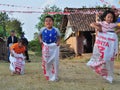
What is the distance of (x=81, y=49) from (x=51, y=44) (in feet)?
78.3

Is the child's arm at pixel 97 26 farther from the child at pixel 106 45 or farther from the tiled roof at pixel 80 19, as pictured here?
the tiled roof at pixel 80 19

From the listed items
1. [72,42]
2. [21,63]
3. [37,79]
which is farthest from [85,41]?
[37,79]

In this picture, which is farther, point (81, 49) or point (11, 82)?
point (81, 49)

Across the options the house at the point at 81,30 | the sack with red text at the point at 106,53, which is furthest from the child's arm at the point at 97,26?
the house at the point at 81,30

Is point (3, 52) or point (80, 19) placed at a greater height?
point (80, 19)

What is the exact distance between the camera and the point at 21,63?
1249cm

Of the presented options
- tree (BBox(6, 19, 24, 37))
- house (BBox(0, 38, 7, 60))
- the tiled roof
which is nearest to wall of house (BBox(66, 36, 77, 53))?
the tiled roof

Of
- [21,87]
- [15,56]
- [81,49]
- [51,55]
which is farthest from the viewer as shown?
[81,49]

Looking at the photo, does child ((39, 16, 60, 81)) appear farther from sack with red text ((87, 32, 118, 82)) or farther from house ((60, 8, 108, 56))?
house ((60, 8, 108, 56))

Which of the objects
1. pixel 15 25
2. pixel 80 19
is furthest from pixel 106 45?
pixel 15 25

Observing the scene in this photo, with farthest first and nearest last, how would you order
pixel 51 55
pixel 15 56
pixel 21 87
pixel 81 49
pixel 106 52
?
pixel 81 49, pixel 15 56, pixel 51 55, pixel 106 52, pixel 21 87

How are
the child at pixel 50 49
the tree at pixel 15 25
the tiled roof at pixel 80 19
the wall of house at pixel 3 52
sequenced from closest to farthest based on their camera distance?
1. the child at pixel 50 49
2. the wall of house at pixel 3 52
3. the tiled roof at pixel 80 19
4. the tree at pixel 15 25

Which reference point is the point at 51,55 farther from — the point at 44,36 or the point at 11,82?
the point at 11,82

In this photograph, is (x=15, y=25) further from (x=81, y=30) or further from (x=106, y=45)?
(x=106, y=45)
